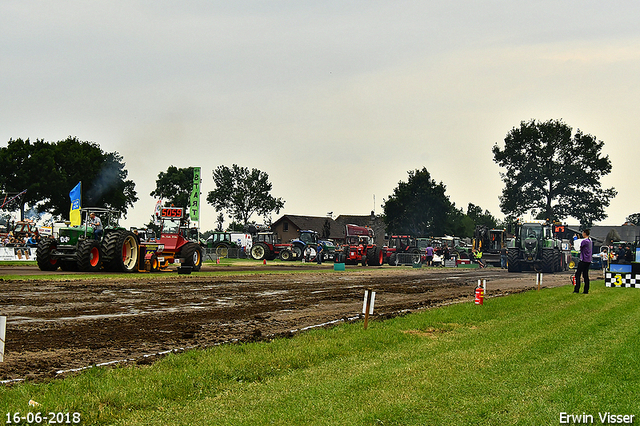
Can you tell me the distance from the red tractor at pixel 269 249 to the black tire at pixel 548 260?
1888 centimetres

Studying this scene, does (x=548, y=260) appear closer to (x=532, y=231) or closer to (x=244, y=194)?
(x=532, y=231)

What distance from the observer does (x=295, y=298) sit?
17594 mm

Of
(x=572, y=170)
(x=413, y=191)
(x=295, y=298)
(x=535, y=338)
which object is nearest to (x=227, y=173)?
(x=413, y=191)

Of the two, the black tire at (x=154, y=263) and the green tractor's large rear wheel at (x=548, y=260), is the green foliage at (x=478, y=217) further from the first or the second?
the black tire at (x=154, y=263)

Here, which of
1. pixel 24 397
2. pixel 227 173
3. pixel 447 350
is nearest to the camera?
pixel 24 397

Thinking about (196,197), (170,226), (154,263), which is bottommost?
(154,263)

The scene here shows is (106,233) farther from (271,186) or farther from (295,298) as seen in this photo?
(271,186)

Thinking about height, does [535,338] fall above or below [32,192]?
below

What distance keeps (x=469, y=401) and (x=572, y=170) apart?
77678 millimetres

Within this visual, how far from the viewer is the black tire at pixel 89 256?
25828mm

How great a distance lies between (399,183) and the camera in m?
96.7

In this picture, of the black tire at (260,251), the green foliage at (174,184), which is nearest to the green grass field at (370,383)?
the black tire at (260,251)

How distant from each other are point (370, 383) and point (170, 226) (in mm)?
23489

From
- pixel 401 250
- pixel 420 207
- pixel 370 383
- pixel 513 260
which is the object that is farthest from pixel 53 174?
pixel 370 383
